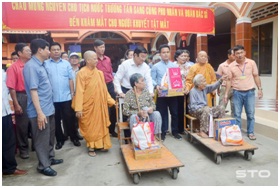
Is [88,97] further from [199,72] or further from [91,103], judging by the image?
[199,72]

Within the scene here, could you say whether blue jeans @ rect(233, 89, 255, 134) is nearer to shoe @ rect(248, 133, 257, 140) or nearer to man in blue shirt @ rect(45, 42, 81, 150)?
shoe @ rect(248, 133, 257, 140)

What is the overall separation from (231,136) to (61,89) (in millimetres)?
2531

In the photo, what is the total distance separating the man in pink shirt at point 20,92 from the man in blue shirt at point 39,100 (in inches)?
27.2

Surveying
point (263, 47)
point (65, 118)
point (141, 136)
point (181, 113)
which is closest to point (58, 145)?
point (65, 118)

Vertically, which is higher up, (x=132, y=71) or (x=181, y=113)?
(x=132, y=71)

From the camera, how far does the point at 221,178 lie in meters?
2.80

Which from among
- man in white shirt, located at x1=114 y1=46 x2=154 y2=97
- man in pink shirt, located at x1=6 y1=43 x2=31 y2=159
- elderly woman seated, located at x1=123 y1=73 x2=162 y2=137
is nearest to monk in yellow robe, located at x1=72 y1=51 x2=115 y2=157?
elderly woman seated, located at x1=123 y1=73 x2=162 y2=137

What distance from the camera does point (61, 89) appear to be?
373cm

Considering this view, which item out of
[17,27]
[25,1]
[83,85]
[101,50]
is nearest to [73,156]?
[83,85]

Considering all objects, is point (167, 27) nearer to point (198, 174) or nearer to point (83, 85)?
point (83, 85)

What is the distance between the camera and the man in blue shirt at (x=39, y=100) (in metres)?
2.76

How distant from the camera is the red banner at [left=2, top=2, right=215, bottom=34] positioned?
424 centimetres

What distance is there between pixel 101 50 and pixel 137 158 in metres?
1.92

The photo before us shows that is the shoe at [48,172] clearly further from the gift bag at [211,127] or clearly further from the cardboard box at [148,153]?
the gift bag at [211,127]
